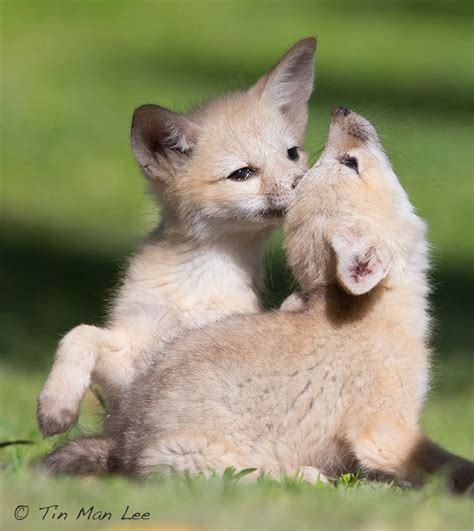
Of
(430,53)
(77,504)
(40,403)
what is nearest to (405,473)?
(77,504)

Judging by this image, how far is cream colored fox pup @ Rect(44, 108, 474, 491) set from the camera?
607 cm

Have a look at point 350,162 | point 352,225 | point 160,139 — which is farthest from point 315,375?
point 160,139

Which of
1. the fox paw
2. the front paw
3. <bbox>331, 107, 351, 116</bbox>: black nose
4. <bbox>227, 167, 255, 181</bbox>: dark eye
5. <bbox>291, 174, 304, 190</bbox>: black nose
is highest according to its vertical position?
<bbox>331, 107, 351, 116</bbox>: black nose

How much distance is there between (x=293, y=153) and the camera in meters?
8.41

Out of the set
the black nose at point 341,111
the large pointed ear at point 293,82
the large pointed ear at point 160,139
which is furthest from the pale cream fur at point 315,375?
the large pointed ear at point 293,82

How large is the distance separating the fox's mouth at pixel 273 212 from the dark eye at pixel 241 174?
33cm

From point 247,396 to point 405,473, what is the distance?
88 cm

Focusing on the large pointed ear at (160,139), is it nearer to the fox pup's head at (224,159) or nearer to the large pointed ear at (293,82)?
the fox pup's head at (224,159)

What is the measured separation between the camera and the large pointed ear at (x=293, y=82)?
28.8ft

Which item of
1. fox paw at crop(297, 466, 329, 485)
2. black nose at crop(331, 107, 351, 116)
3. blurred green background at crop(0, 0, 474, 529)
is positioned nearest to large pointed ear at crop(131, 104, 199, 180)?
blurred green background at crop(0, 0, 474, 529)

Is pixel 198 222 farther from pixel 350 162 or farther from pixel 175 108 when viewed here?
pixel 175 108

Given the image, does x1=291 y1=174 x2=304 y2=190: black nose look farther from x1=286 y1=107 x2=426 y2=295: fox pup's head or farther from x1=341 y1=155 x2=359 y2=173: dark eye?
x1=341 y1=155 x2=359 y2=173: dark eye

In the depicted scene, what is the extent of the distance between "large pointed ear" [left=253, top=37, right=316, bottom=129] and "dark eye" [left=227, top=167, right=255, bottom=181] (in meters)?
0.84

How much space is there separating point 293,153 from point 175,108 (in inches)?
115
